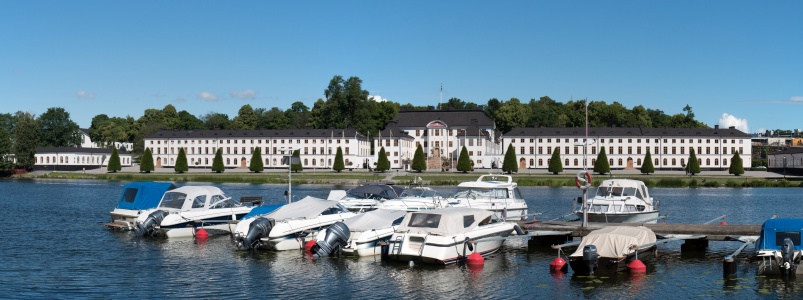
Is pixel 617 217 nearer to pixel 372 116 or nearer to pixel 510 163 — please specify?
pixel 510 163

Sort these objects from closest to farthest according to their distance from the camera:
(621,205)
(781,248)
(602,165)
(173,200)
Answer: (781,248), (173,200), (621,205), (602,165)

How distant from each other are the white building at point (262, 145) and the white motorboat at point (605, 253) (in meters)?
128

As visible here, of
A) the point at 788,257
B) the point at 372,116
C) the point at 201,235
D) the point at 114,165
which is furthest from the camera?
the point at 372,116

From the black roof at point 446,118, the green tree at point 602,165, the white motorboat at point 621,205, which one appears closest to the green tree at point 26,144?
the black roof at point 446,118

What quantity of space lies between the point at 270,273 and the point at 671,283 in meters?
14.3

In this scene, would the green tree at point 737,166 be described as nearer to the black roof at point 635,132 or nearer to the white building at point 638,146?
the white building at point 638,146

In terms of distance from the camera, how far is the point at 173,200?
138 feet

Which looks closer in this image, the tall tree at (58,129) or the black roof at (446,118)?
the black roof at (446,118)

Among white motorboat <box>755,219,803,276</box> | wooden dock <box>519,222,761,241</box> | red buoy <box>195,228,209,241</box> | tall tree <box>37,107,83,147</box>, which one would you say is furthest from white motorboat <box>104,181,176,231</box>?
tall tree <box>37,107,83,147</box>

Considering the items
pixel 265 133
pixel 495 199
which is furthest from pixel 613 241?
pixel 265 133

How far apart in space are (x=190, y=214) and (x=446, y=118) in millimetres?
125106

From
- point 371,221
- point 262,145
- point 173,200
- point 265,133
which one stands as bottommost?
point 371,221

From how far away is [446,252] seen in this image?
98.9 feet

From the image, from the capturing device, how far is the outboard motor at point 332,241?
32344 mm
